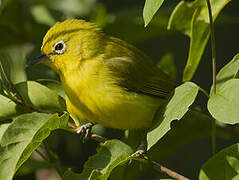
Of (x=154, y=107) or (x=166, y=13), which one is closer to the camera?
(x=154, y=107)

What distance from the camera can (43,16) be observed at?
13.4 ft

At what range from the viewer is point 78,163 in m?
4.37

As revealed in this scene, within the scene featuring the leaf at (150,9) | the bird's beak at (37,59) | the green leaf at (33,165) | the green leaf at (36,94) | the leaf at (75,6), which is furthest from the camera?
the leaf at (75,6)

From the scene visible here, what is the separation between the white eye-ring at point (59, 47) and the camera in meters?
3.69

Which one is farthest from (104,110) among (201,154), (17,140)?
(201,154)

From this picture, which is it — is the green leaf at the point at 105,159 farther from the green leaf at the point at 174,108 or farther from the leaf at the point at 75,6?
the leaf at the point at 75,6

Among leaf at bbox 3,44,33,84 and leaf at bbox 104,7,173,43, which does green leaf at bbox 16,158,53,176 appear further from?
leaf at bbox 104,7,173,43

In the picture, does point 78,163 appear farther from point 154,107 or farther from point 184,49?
point 184,49

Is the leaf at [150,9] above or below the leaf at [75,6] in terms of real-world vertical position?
above

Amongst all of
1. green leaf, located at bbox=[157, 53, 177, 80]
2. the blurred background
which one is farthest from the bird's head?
green leaf, located at bbox=[157, 53, 177, 80]

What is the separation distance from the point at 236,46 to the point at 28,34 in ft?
9.12

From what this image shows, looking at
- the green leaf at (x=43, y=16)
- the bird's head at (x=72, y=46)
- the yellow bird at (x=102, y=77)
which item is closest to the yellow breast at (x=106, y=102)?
the yellow bird at (x=102, y=77)

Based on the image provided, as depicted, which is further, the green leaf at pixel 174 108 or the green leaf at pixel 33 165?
the green leaf at pixel 33 165

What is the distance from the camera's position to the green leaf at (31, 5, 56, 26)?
4043mm
